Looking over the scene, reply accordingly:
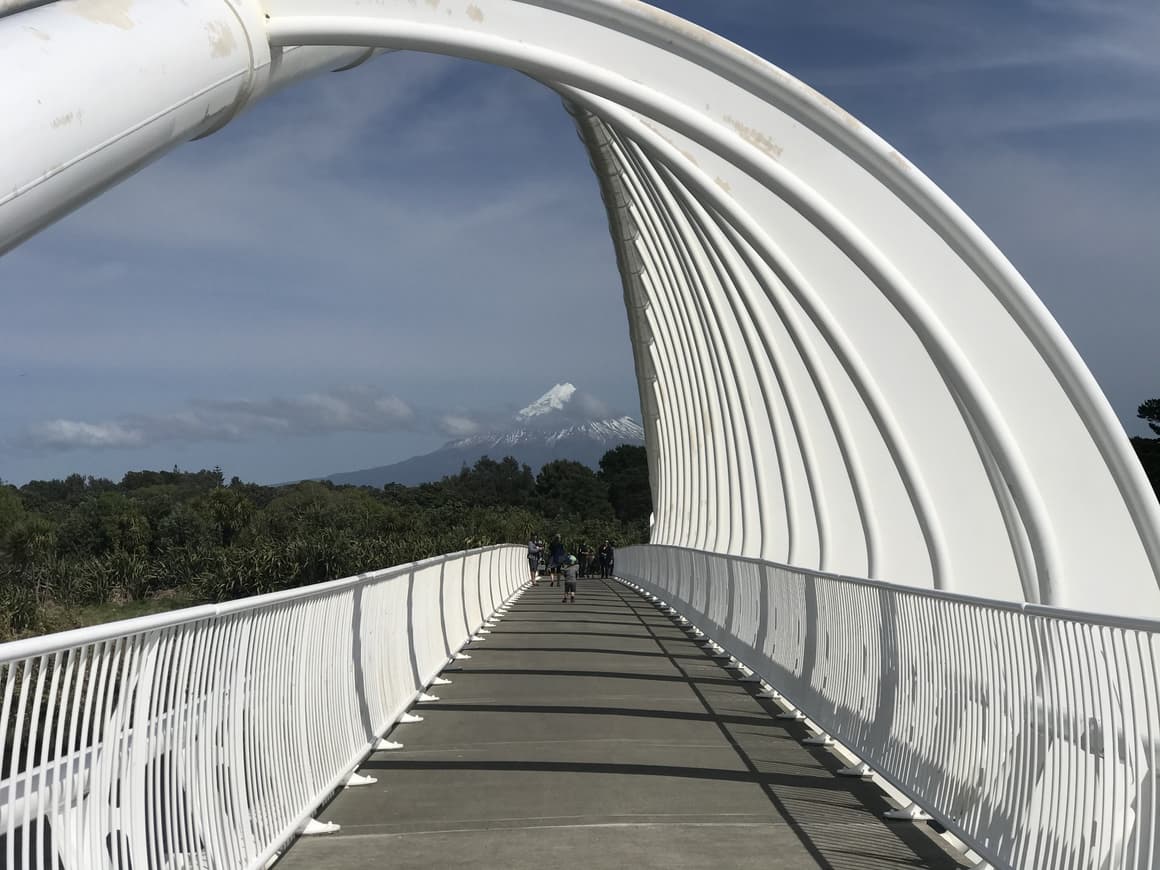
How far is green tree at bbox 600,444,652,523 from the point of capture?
14638cm

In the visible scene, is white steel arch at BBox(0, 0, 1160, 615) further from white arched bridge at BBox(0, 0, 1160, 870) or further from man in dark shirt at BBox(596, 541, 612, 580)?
man in dark shirt at BBox(596, 541, 612, 580)

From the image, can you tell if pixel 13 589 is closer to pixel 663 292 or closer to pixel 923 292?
pixel 663 292

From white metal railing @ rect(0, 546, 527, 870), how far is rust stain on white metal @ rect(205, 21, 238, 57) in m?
3.36

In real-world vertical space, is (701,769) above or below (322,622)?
below

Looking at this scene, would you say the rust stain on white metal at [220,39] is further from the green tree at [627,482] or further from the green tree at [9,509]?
the green tree at [627,482]

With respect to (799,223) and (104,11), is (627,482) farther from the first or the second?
(104,11)

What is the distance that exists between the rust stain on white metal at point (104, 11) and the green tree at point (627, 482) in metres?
132

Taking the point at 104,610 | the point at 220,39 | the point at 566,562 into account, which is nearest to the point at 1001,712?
the point at 220,39

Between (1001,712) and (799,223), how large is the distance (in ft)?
37.0

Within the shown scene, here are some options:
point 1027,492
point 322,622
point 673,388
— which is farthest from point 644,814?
point 673,388

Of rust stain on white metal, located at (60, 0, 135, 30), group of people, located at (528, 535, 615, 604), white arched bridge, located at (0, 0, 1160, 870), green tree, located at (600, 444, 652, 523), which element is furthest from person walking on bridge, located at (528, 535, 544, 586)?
green tree, located at (600, 444, 652, 523)

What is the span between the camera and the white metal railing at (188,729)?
4375 mm

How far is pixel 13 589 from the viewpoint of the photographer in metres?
38.4

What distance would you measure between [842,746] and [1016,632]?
3719 millimetres
